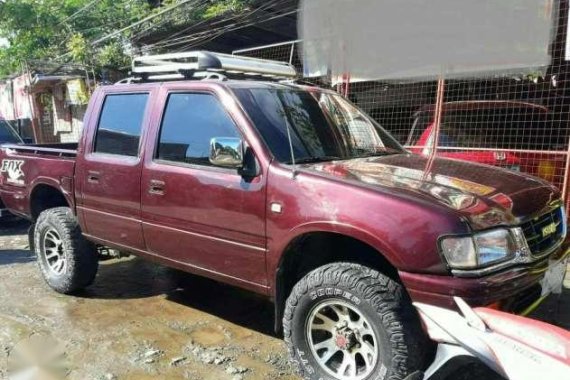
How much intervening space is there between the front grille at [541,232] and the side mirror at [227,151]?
5.64 feet

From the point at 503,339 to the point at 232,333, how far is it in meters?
2.29

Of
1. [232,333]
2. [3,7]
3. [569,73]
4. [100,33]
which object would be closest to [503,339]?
[232,333]

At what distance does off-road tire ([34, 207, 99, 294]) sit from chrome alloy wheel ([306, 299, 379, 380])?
2676 mm

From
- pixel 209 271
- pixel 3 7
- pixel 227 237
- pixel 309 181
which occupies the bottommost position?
pixel 209 271

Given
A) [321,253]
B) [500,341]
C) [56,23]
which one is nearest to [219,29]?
[321,253]

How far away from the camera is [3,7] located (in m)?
18.4

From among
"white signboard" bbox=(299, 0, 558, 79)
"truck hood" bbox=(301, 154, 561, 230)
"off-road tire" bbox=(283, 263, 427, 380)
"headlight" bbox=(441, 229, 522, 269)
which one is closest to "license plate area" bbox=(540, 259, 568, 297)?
"truck hood" bbox=(301, 154, 561, 230)

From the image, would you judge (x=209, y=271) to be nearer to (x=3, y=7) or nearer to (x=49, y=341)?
(x=49, y=341)

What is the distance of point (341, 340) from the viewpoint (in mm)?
3238

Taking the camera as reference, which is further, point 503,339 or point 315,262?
point 315,262

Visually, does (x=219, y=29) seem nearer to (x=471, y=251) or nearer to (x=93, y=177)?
(x=93, y=177)

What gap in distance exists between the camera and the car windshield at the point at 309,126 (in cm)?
367

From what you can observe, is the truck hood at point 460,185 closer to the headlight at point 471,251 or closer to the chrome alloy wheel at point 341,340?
the headlight at point 471,251

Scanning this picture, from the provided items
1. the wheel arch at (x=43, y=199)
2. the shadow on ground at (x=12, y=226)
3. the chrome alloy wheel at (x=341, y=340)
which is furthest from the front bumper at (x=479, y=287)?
the shadow on ground at (x=12, y=226)
